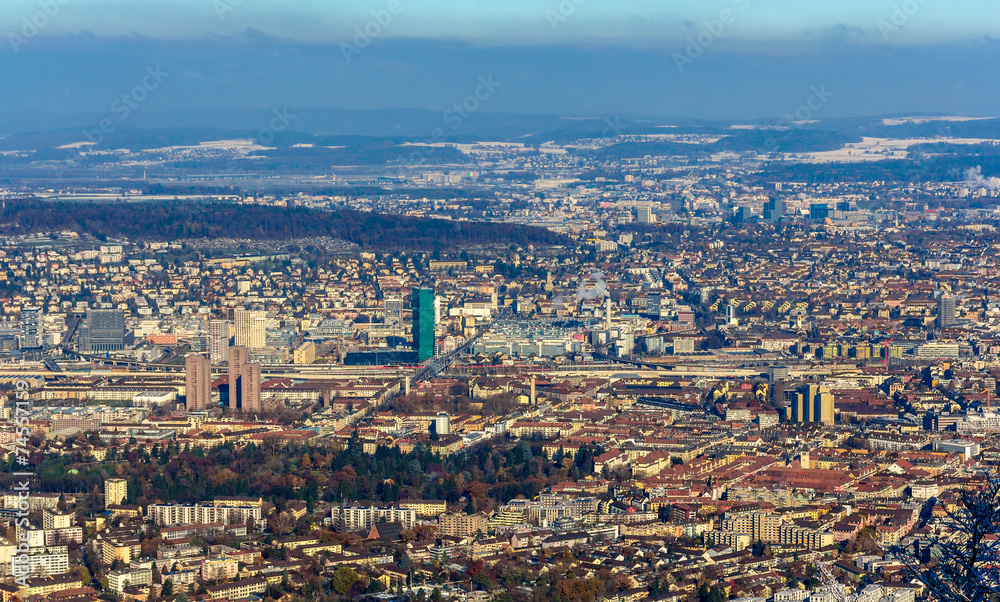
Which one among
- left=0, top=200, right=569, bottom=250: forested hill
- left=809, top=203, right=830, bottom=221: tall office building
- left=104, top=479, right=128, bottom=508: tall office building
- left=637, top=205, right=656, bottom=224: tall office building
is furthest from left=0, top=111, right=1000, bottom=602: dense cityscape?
left=637, top=205, right=656, bottom=224: tall office building

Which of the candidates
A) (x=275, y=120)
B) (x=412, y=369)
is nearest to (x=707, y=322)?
(x=412, y=369)

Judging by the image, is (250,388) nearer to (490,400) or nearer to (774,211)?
(490,400)

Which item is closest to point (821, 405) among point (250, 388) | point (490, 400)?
point (490, 400)

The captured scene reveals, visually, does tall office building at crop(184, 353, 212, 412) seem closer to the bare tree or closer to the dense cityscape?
the dense cityscape

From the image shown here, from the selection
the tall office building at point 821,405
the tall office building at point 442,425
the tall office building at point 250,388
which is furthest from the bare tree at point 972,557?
the tall office building at point 250,388

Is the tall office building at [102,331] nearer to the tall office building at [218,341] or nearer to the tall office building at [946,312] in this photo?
the tall office building at [218,341]
